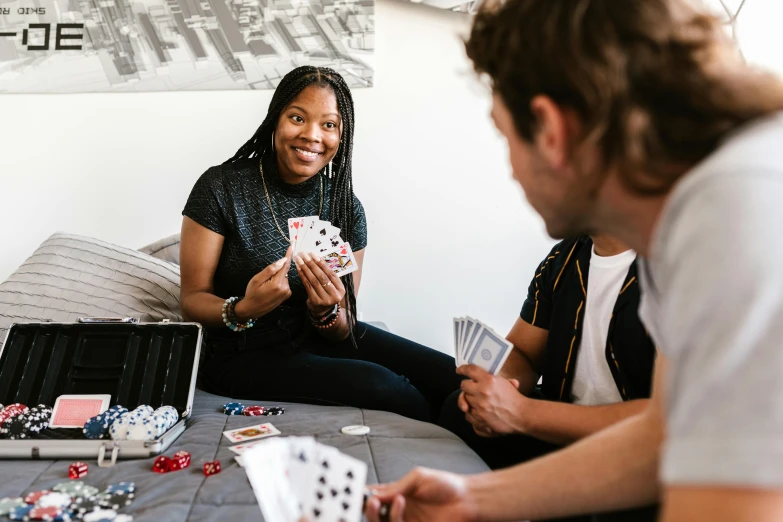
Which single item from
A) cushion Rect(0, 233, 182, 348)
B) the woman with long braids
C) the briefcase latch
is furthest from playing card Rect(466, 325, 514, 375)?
cushion Rect(0, 233, 182, 348)

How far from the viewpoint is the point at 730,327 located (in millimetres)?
505

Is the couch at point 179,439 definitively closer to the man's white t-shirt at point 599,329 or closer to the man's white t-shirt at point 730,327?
the man's white t-shirt at point 599,329

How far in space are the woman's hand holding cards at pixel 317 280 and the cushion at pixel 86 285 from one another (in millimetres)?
552

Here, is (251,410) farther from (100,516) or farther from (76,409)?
(100,516)

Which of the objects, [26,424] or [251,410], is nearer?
[26,424]

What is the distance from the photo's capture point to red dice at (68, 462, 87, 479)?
129 cm

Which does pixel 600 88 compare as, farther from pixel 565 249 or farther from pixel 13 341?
pixel 13 341

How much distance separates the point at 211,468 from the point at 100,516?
243 mm

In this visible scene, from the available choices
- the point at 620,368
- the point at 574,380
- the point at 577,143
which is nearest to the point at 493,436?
the point at 574,380

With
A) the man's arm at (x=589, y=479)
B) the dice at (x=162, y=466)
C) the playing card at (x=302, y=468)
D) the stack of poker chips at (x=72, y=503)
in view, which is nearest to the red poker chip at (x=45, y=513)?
the stack of poker chips at (x=72, y=503)

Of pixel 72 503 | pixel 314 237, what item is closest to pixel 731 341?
pixel 72 503

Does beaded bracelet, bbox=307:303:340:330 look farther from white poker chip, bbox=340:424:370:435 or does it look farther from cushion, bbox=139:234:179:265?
cushion, bbox=139:234:179:265

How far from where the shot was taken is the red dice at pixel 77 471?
1.29 metres

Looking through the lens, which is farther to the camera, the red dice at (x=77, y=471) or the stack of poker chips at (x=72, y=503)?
the red dice at (x=77, y=471)
